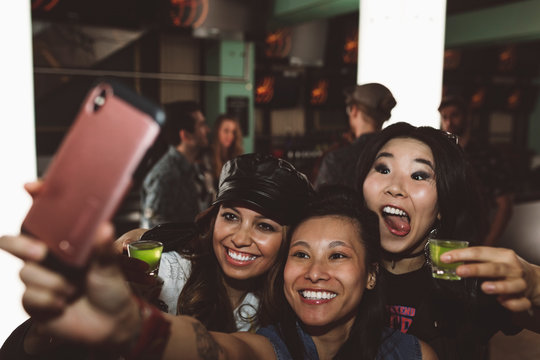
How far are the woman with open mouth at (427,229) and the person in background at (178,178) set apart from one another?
6.22ft

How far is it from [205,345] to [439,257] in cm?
88

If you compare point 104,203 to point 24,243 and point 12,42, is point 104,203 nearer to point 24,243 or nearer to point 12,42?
point 24,243

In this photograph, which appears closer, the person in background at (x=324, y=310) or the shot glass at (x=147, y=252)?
the person in background at (x=324, y=310)

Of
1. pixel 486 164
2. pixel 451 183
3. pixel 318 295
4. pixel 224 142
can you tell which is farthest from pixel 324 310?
pixel 224 142

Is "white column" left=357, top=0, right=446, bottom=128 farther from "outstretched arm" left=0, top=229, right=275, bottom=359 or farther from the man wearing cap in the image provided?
"outstretched arm" left=0, top=229, right=275, bottom=359

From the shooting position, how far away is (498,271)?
4.24 ft

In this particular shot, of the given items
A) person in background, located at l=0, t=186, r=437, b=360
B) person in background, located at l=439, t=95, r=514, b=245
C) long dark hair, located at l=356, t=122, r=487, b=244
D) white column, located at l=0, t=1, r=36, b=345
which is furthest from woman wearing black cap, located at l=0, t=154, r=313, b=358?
person in background, located at l=439, t=95, r=514, b=245

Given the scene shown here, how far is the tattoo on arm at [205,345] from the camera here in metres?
1.09

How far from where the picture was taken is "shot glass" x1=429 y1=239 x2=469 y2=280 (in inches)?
58.3

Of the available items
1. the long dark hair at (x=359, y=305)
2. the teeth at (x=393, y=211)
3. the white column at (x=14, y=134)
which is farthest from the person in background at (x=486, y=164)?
the white column at (x=14, y=134)

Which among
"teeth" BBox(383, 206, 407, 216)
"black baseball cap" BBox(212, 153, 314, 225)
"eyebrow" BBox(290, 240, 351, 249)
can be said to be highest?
"black baseball cap" BBox(212, 153, 314, 225)

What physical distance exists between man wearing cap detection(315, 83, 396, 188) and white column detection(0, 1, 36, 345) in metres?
1.88

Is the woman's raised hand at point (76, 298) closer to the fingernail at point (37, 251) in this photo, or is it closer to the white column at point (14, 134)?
the fingernail at point (37, 251)

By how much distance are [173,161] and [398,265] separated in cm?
228
